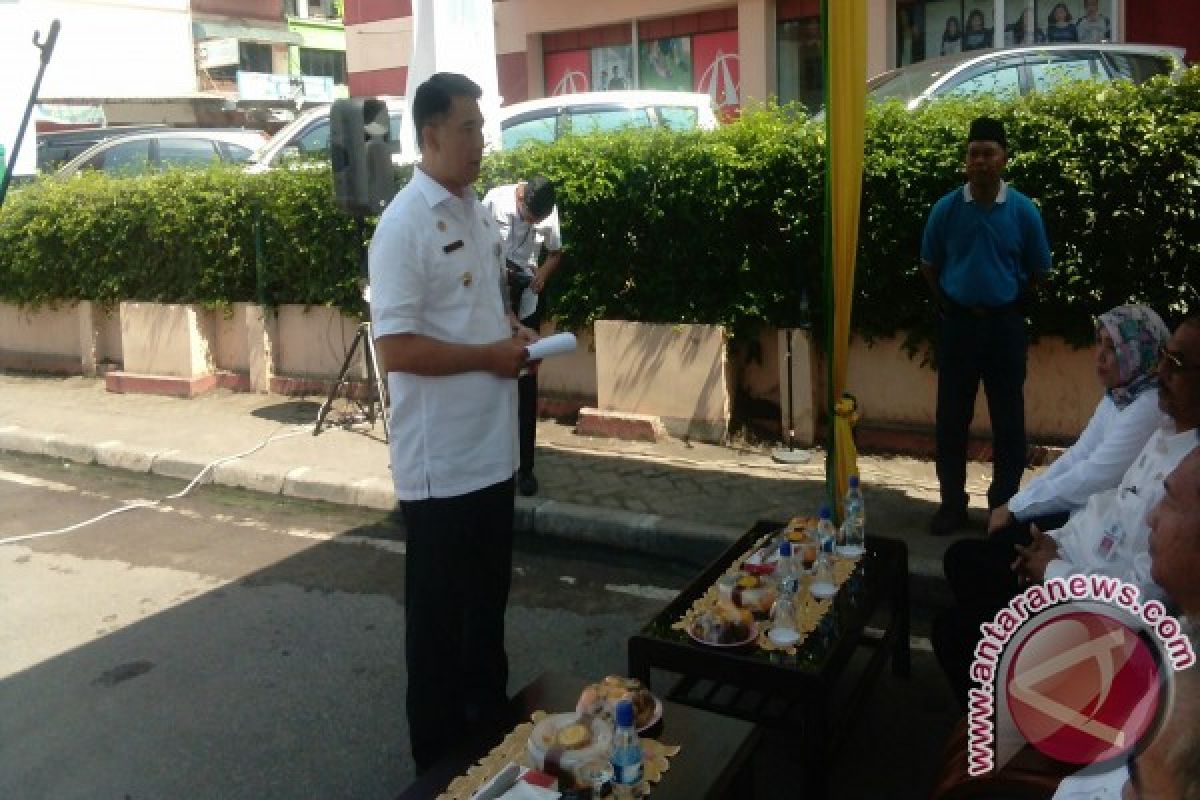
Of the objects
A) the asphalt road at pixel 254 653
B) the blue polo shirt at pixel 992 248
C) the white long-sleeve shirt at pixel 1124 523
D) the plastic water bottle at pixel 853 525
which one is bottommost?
the asphalt road at pixel 254 653

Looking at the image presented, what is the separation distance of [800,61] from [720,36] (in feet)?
4.71

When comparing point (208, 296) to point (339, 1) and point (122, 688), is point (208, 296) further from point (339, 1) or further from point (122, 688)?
point (339, 1)

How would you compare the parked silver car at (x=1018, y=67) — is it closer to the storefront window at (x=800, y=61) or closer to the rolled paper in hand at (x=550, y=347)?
the rolled paper in hand at (x=550, y=347)

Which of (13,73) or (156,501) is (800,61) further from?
(13,73)

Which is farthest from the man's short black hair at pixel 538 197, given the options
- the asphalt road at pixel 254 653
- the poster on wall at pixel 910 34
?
the poster on wall at pixel 910 34

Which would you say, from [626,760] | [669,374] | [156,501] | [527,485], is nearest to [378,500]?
[527,485]

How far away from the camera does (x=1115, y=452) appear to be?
12.1ft

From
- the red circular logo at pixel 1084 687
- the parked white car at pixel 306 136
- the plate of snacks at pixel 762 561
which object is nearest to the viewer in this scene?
the red circular logo at pixel 1084 687

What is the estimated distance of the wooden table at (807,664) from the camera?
10.4 feet

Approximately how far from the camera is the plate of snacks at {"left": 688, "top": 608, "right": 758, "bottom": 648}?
3350 millimetres

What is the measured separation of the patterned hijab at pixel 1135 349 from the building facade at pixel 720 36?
8.86 meters

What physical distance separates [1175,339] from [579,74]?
16.2 metres

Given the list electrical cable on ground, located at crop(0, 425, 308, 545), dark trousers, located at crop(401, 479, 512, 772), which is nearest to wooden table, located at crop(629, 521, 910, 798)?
dark trousers, located at crop(401, 479, 512, 772)

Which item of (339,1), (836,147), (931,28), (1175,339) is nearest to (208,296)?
(836,147)
